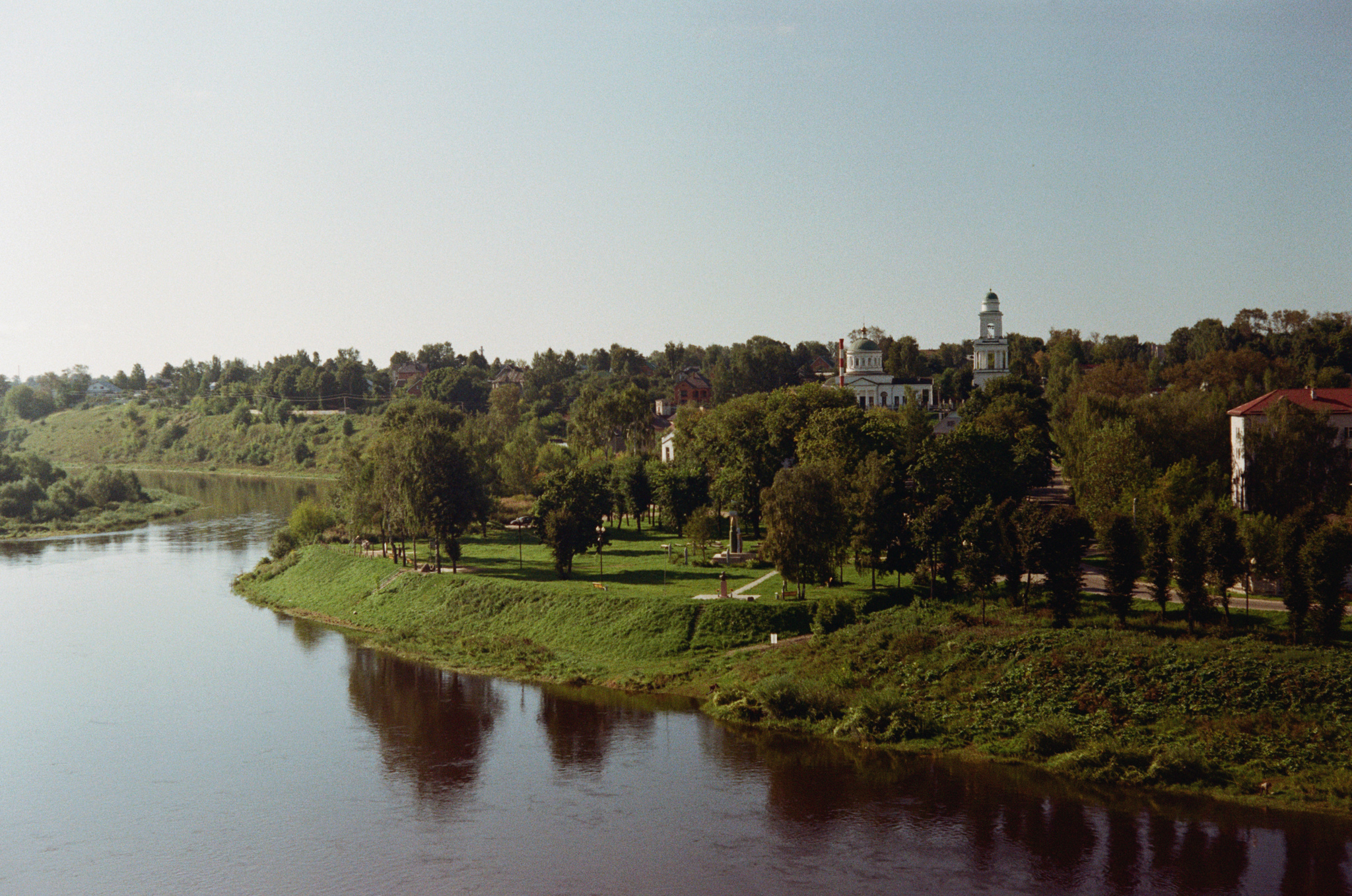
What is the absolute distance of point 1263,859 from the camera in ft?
74.4

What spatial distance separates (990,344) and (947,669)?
2836 inches

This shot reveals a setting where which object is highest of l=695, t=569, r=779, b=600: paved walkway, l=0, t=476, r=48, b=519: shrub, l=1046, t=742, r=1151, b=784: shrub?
l=0, t=476, r=48, b=519: shrub

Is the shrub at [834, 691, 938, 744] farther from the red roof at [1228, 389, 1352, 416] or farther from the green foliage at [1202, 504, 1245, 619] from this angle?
the red roof at [1228, 389, 1352, 416]

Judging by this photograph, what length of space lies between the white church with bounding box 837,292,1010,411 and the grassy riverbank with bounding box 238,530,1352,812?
2098 inches

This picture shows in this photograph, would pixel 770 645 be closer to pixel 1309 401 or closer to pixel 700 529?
pixel 700 529

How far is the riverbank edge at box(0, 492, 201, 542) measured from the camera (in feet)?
251

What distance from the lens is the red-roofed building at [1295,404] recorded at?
161ft

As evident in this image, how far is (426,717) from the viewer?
34469mm

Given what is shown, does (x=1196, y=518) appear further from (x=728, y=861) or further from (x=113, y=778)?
(x=113, y=778)

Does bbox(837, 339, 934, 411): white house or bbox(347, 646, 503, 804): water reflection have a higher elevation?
bbox(837, 339, 934, 411): white house

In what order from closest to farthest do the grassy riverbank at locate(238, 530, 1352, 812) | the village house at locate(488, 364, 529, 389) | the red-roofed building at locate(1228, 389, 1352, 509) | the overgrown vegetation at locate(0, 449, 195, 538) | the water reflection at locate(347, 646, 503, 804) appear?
1. the grassy riverbank at locate(238, 530, 1352, 812)
2. the water reflection at locate(347, 646, 503, 804)
3. the red-roofed building at locate(1228, 389, 1352, 509)
4. the overgrown vegetation at locate(0, 449, 195, 538)
5. the village house at locate(488, 364, 529, 389)

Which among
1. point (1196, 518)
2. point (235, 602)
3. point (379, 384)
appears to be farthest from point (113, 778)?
point (379, 384)

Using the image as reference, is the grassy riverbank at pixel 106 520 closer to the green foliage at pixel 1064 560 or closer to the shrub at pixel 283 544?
the shrub at pixel 283 544

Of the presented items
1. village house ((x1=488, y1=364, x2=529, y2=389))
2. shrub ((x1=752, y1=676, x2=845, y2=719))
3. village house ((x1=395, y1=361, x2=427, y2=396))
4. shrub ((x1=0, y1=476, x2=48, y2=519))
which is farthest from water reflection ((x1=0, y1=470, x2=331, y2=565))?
shrub ((x1=752, y1=676, x2=845, y2=719))
